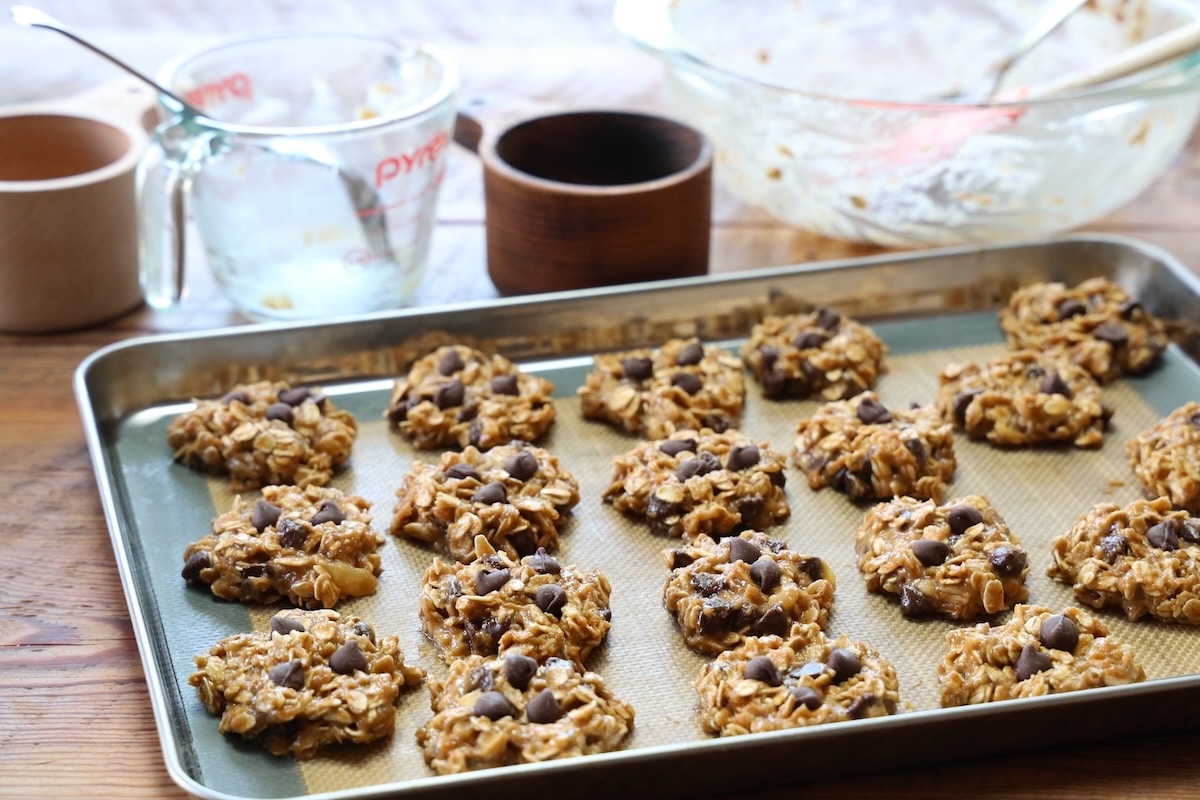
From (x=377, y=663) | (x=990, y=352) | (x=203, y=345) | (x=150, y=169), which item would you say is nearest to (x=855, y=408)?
(x=990, y=352)

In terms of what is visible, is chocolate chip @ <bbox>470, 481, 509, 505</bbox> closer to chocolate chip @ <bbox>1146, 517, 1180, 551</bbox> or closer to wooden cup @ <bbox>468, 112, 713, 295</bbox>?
wooden cup @ <bbox>468, 112, 713, 295</bbox>

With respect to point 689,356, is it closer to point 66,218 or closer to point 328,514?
point 328,514

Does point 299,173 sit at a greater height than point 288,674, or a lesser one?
greater

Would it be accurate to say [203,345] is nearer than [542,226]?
Yes

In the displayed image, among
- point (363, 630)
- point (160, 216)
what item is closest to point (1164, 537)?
point (363, 630)

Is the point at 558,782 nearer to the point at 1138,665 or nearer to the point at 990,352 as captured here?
the point at 1138,665

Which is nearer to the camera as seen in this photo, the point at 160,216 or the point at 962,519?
the point at 962,519
